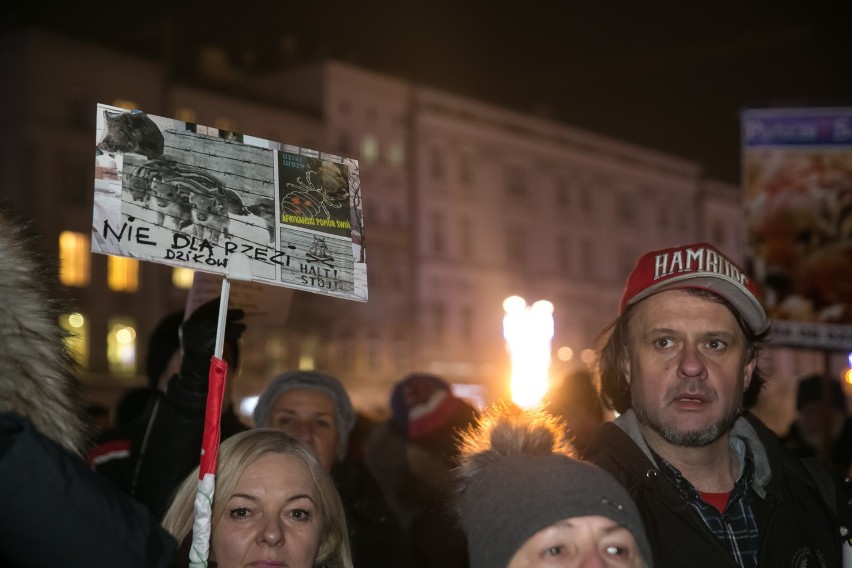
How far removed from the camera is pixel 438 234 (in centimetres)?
5172

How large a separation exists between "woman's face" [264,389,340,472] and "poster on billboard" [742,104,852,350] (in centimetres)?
307

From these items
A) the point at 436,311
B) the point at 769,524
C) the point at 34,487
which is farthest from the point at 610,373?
the point at 436,311

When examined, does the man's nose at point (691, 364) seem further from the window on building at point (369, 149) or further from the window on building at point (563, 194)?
the window on building at point (563, 194)

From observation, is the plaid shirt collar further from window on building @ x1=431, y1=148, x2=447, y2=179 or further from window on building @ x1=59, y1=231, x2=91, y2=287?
window on building @ x1=431, y1=148, x2=447, y2=179

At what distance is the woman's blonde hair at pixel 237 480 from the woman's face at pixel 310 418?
5.41 feet

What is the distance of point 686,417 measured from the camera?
3453 mm

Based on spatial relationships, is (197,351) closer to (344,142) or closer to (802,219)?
(802,219)

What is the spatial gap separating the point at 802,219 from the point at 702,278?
416cm

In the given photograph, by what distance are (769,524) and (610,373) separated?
2.53 ft

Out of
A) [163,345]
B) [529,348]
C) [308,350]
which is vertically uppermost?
[308,350]

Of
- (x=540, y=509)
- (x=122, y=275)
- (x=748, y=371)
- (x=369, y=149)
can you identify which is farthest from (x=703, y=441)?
(x=369, y=149)

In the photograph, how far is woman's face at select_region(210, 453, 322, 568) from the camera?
3232mm

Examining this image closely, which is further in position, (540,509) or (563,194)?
(563,194)

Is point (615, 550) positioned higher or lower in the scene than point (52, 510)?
lower
